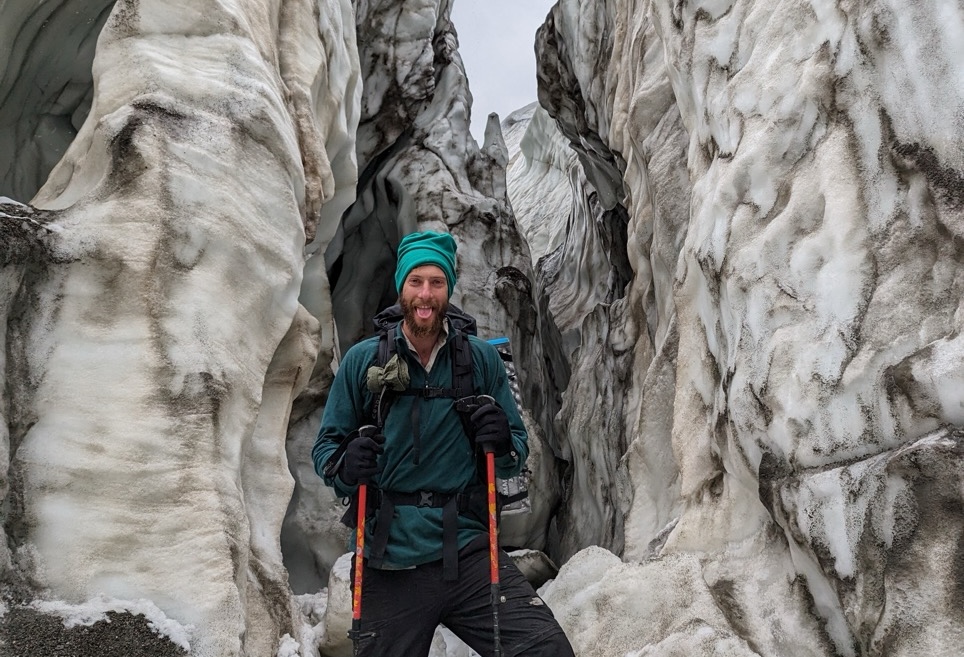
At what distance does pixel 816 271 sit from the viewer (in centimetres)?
264

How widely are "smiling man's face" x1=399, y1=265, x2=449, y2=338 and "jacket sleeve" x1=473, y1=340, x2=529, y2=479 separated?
0.63 feet

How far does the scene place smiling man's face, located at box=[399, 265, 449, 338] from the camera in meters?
2.58

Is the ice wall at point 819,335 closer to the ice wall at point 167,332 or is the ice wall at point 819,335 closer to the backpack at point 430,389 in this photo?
the backpack at point 430,389

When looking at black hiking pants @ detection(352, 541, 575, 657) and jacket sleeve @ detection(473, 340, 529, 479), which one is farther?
jacket sleeve @ detection(473, 340, 529, 479)

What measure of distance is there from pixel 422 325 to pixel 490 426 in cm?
38

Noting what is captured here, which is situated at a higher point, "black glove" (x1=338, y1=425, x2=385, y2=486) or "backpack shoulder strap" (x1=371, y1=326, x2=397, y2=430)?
"backpack shoulder strap" (x1=371, y1=326, x2=397, y2=430)

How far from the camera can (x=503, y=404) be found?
8.87 ft

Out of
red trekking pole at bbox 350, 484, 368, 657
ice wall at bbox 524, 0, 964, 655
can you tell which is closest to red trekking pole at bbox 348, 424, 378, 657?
red trekking pole at bbox 350, 484, 368, 657

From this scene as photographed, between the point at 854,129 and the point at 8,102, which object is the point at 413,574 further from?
the point at 8,102

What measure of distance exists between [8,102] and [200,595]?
3.26 metres

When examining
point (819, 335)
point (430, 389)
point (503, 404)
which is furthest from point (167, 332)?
point (819, 335)

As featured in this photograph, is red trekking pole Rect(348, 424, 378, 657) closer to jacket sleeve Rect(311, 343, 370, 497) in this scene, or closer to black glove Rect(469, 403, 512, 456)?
jacket sleeve Rect(311, 343, 370, 497)

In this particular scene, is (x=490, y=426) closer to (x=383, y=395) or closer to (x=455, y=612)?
(x=383, y=395)

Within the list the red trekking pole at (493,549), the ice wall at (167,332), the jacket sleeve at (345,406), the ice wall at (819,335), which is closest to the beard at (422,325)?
the jacket sleeve at (345,406)
